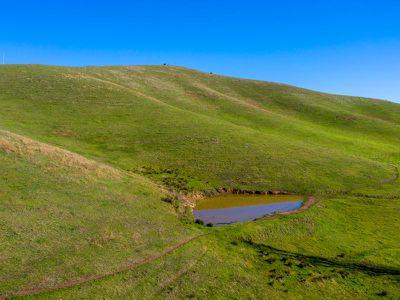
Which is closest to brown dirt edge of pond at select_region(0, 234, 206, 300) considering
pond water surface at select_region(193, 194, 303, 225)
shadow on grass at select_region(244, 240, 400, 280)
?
shadow on grass at select_region(244, 240, 400, 280)

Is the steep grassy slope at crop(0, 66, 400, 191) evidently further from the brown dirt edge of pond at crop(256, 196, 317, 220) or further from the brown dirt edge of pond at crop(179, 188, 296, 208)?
the brown dirt edge of pond at crop(256, 196, 317, 220)

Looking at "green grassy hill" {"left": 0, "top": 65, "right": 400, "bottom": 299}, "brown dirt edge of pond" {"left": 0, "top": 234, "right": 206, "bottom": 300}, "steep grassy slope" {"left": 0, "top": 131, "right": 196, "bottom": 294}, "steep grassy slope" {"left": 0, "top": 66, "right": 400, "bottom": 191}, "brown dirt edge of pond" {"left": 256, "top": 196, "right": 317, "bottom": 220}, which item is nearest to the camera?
"brown dirt edge of pond" {"left": 0, "top": 234, "right": 206, "bottom": 300}

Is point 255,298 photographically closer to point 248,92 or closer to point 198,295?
point 198,295

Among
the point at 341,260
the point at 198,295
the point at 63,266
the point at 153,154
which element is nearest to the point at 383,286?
the point at 341,260

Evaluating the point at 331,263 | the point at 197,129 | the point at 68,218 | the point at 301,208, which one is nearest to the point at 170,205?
the point at 68,218

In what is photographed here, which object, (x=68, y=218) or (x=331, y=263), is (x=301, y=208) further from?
(x=68, y=218)
